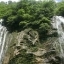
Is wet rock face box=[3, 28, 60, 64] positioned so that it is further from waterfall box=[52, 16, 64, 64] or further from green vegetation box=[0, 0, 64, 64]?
waterfall box=[52, 16, 64, 64]

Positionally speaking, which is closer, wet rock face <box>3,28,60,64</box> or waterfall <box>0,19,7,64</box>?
wet rock face <box>3,28,60,64</box>

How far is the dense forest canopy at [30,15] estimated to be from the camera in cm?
2212

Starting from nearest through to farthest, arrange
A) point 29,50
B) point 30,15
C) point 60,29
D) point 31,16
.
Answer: point 29,50 → point 60,29 → point 31,16 → point 30,15

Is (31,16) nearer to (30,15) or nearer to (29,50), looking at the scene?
(30,15)

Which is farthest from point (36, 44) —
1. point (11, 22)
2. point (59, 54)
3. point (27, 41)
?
point (11, 22)

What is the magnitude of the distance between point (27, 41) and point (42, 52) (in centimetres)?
155

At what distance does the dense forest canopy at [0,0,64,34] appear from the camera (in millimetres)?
22125

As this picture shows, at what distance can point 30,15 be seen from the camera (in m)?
23.3

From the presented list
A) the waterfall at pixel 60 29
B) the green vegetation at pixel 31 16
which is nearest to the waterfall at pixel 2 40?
the green vegetation at pixel 31 16

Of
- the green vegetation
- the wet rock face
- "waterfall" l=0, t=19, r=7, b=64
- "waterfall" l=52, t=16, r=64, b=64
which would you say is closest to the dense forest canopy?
the green vegetation

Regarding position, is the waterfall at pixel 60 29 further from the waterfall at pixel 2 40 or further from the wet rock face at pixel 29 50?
the waterfall at pixel 2 40

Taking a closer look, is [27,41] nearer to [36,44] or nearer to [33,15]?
[36,44]

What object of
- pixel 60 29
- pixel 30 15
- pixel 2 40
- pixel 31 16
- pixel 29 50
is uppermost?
pixel 30 15

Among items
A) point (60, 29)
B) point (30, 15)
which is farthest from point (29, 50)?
point (30, 15)
